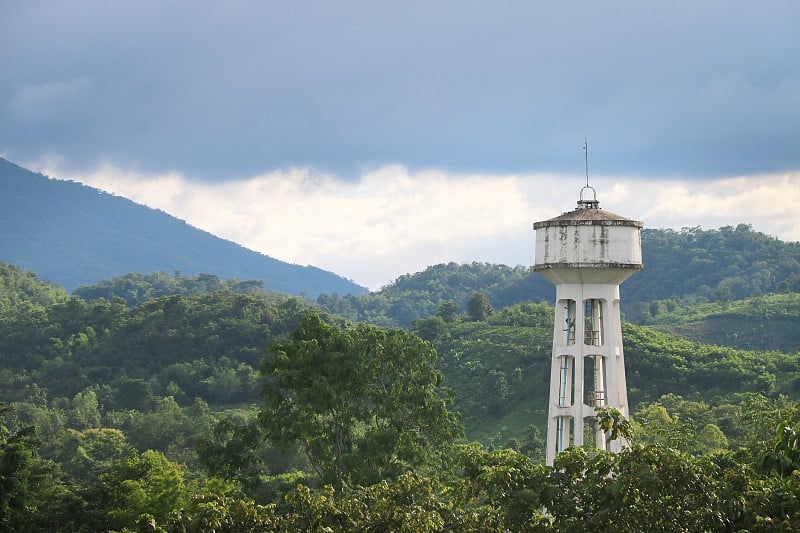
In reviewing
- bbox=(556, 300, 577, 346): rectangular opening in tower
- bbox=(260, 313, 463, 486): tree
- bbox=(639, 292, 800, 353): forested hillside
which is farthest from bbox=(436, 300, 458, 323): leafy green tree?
bbox=(556, 300, 577, 346): rectangular opening in tower

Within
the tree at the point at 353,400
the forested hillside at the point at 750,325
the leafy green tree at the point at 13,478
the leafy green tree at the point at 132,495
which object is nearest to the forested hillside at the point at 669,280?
the forested hillside at the point at 750,325

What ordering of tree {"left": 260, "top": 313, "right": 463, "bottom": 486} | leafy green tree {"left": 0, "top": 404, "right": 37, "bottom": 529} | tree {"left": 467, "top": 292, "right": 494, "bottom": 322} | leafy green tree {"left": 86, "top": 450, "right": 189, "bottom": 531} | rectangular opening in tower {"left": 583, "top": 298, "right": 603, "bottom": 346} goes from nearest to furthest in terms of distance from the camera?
rectangular opening in tower {"left": 583, "top": 298, "right": 603, "bottom": 346}
leafy green tree {"left": 0, "top": 404, "right": 37, "bottom": 529}
tree {"left": 260, "top": 313, "right": 463, "bottom": 486}
leafy green tree {"left": 86, "top": 450, "right": 189, "bottom": 531}
tree {"left": 467, "top": 292, "right": 494, "bottom": 322}

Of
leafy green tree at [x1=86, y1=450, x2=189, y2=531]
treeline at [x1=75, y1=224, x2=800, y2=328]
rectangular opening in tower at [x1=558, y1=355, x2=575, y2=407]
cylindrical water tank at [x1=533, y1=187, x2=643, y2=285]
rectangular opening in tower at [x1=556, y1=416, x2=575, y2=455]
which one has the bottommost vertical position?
leafy green tree at [x1=86, y1=450, x2=189, y2=531]

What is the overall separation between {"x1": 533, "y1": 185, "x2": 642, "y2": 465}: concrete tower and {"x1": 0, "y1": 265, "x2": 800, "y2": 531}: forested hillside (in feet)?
3.81

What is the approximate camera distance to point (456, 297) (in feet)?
481

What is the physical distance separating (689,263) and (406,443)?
333ft

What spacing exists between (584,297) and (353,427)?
10029mm

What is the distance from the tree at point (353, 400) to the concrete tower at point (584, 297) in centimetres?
673

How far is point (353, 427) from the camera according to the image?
2991 centimetres

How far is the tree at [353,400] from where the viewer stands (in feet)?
90.7

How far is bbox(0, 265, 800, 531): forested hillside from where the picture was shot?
17.8 meters

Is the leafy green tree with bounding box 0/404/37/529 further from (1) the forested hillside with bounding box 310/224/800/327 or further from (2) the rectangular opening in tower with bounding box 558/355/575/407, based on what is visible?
(1) the forested hillside with bounding box 310/224/800/327

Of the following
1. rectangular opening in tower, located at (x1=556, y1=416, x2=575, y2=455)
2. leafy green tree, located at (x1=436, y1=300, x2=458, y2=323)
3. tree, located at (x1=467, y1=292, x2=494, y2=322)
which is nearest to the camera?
rectangular opening in tower, located at (x1=556, y1=416, x2=575, y2=455)

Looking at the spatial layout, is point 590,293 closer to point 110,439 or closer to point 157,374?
point 110,439
